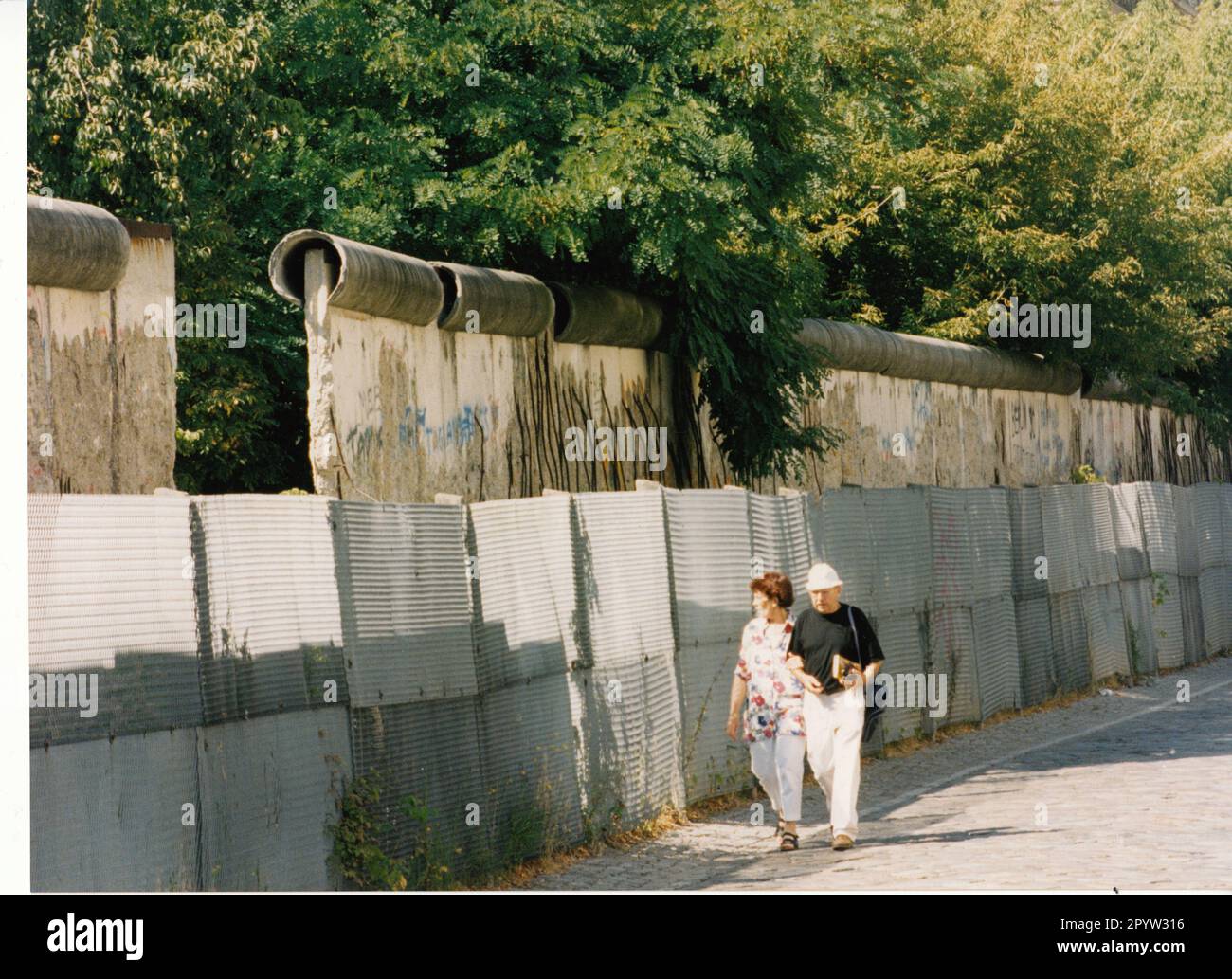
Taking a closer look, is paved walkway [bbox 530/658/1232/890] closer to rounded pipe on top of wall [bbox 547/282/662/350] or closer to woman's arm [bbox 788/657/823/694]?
woman's arm [bbox 788/657/823/694]

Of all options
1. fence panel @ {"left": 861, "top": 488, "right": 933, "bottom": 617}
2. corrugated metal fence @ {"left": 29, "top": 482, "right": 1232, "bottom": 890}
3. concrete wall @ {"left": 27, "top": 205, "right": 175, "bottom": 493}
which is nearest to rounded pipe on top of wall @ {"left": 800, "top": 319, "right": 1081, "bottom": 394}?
fence panel @ {"left": 861, "top": 488, "right": 933, "bottom": 617}

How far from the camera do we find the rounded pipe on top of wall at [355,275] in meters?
12.0

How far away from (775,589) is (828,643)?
1.98 ft

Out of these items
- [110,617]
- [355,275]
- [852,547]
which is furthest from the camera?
[852,547]

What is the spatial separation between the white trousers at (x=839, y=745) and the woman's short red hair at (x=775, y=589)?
0.63 meters

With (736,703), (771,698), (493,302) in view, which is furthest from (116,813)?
(493,302)

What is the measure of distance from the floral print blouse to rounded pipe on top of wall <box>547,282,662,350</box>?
3.46m

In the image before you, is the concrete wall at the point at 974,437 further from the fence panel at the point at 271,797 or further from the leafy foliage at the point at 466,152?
the fence panel at the point at 271,797

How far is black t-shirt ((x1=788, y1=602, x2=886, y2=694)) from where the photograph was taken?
1272cm

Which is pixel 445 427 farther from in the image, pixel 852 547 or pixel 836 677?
pixel 852 547

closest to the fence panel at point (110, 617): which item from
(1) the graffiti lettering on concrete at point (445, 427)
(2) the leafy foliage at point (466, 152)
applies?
(1) the graffiti lettering on concrete at point (445, 427)

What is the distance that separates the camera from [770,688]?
13.1 m

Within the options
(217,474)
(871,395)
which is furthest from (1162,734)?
(217,474)

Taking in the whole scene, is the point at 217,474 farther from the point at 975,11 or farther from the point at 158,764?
the point at 975,11
